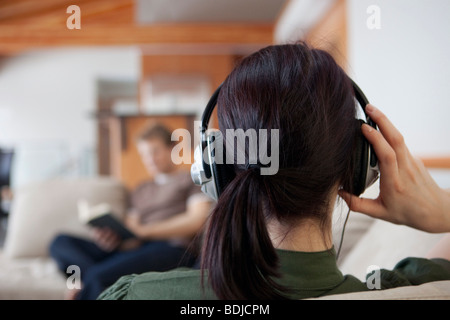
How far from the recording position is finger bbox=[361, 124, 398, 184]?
46 centimetres

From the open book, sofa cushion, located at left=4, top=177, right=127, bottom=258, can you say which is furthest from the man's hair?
the open book

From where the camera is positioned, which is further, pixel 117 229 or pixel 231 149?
pixel 117 229

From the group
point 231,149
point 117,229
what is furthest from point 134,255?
point 231,149

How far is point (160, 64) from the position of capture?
480 cm

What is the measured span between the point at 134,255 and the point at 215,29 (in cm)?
348

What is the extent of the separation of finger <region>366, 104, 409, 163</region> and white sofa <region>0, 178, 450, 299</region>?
0.28ft

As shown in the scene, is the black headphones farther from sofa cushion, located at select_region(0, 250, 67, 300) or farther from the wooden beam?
the wooden beam

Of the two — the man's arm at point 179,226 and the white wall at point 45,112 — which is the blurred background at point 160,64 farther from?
the man's arm at point 179,226

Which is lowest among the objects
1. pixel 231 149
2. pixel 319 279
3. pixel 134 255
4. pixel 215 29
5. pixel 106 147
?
pixel 134 255

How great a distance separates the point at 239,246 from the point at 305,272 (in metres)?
0.11

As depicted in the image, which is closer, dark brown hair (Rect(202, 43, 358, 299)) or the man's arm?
dark brown hair (Rect(202, 43, 358, 299))
